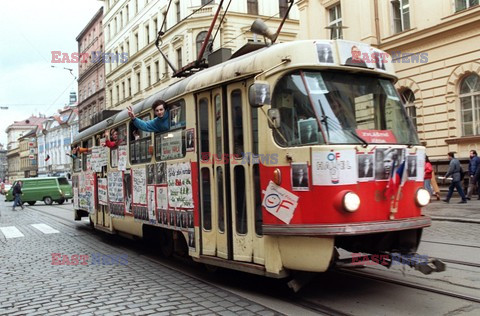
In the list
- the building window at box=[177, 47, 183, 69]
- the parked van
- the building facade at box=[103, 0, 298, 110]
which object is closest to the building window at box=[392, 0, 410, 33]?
the building facade at box=[103, 0, 298, 110]

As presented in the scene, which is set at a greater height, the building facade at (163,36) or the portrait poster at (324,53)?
the building facade at (163,36)

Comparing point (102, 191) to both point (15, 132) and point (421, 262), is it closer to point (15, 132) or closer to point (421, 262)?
point (421, 262)

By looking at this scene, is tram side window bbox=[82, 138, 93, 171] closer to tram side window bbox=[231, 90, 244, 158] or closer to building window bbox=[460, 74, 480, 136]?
tram side window bbox=[231, 90, 244, 158]

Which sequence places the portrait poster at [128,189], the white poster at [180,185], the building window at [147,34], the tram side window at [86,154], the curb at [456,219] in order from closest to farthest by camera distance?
the white poster at [180,185] < the portrait poster at [128,189] < the curb at [456,219] < the tram side window at [86,154] < the building window at [147,34]

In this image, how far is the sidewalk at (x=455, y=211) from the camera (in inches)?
452

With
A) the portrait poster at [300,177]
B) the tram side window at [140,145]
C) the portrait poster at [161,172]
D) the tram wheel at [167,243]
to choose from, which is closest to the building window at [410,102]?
the tram side window at [140,145]

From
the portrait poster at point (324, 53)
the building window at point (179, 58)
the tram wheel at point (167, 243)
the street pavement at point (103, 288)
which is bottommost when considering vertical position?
the street pavement at point (103, 288)

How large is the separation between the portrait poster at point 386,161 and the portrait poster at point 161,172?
11.7ft

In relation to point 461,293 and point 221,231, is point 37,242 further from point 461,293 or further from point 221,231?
point 461,293

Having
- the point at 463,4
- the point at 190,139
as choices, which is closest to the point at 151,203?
the point at 190,139

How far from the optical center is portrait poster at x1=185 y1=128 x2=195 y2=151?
21.7 ft

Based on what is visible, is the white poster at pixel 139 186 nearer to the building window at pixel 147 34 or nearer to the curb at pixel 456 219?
the curb at pixel 456 219

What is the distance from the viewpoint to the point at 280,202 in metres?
5.22

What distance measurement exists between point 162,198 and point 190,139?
4.47 ft
